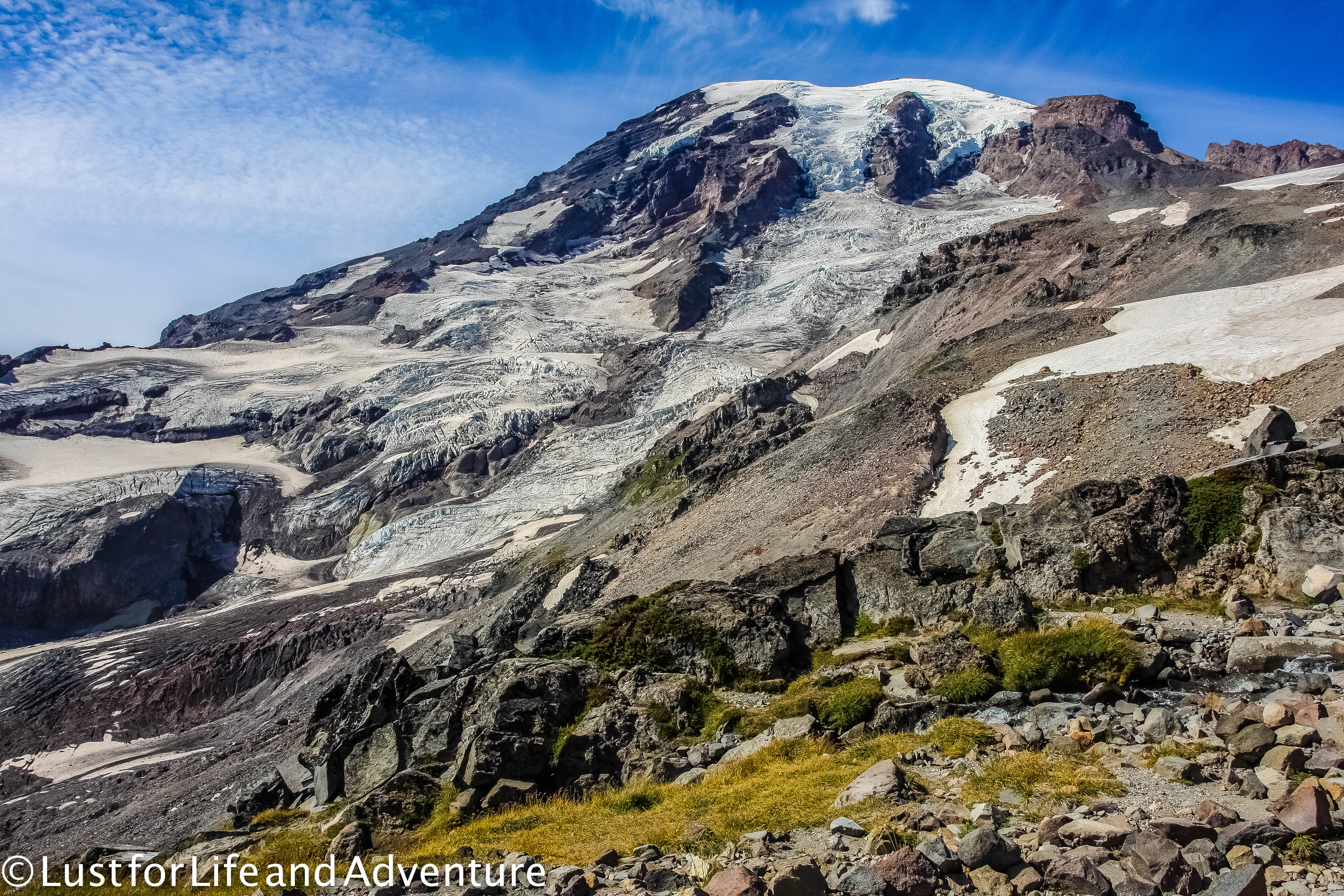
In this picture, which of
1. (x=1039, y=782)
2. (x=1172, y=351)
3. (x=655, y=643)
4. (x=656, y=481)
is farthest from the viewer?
(x=656, y=481)

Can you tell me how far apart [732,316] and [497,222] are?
89.3m

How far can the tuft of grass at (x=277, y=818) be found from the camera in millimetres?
14867

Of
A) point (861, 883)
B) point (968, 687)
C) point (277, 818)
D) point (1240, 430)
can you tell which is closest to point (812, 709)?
point (968, 687)

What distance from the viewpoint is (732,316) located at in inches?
4343

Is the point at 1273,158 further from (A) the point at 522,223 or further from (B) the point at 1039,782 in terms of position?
(B) the point at 1039,782

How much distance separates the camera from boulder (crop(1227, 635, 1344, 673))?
1059 centimetres

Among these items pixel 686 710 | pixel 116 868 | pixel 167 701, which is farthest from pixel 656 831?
pixel 167 701

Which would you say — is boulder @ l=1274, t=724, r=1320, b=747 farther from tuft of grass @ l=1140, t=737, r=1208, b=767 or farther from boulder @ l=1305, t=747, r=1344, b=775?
tuft of grass @ l=1140, t=737, r=1208, b=767

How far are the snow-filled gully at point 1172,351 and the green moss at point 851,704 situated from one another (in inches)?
452

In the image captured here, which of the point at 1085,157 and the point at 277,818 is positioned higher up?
the point at 1085,157

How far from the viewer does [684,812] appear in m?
10.1

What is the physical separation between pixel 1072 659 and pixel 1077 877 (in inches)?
244

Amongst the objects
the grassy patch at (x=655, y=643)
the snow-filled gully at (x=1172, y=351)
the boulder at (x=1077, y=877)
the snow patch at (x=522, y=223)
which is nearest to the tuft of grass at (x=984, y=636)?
the grassy patch at (x=655, y=643)

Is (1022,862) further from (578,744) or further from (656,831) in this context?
(578,744)
